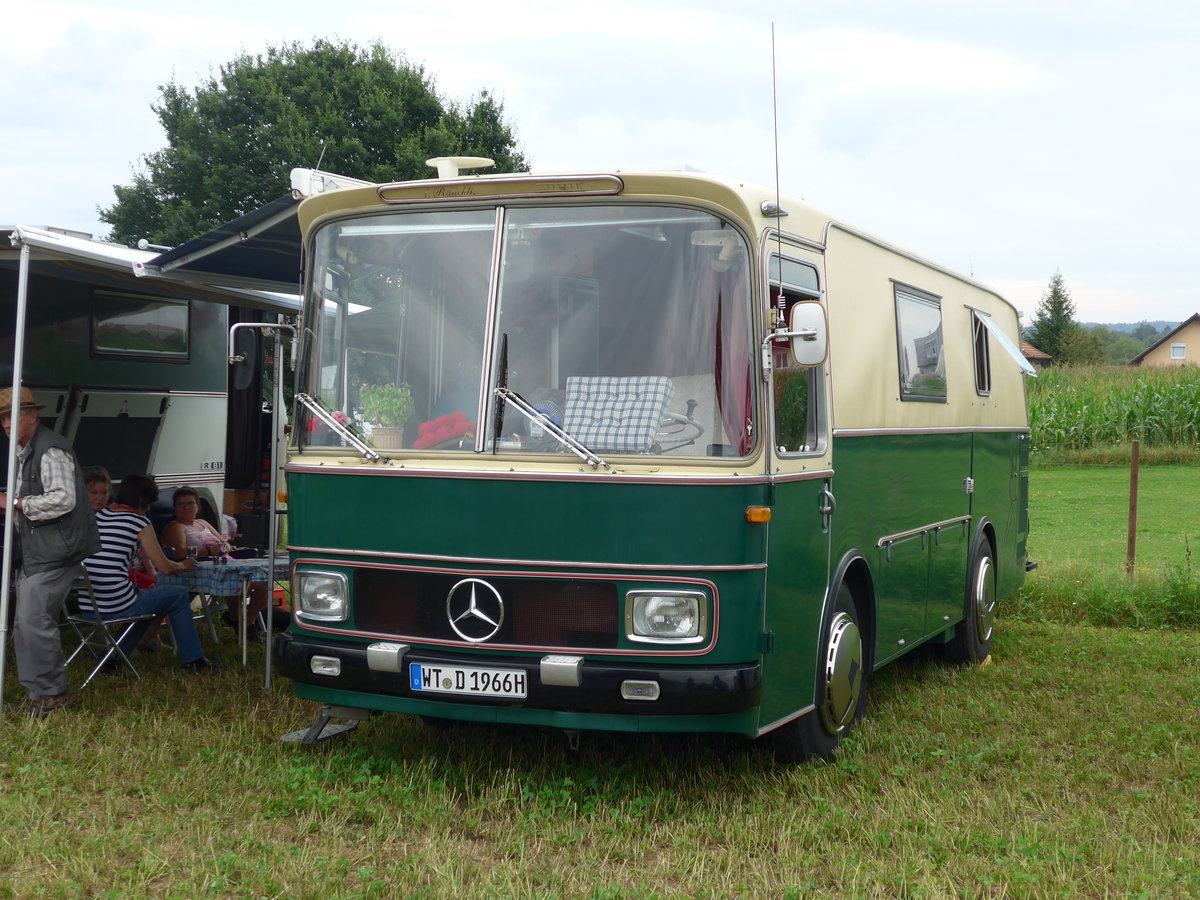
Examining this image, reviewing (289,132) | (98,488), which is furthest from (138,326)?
(289,132)

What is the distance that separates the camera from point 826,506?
6.25m

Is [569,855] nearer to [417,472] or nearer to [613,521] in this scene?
[613,521]

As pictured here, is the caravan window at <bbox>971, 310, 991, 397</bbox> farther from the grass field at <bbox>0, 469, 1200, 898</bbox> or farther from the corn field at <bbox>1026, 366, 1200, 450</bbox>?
the corn field at <bbox>1026, 366, 1200, 450</bbox>

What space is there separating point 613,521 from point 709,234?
131 cm

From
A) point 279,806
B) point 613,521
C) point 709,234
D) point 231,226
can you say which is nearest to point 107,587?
point 231,226

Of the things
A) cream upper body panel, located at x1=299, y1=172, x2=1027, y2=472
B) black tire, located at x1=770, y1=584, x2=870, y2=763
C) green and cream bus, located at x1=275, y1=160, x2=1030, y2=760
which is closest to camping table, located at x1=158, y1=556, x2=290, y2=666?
green and cream bus, located at x1=275, y1=160, x2=1030, y2=760

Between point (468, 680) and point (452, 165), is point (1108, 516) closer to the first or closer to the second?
point (452, 165)

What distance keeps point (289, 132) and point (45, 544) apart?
2714cm

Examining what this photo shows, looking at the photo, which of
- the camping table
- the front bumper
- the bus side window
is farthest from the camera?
the camping table

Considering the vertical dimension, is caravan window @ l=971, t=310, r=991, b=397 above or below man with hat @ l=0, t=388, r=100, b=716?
above

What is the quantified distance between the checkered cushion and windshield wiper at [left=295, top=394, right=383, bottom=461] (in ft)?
3.17

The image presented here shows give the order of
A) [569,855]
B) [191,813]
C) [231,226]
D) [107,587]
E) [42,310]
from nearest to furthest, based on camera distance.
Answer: [569,855], [191,813], [231,226], [107,587], [42,310]

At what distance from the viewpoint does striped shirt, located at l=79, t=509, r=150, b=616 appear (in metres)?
7.92

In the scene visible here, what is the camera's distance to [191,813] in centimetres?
555
